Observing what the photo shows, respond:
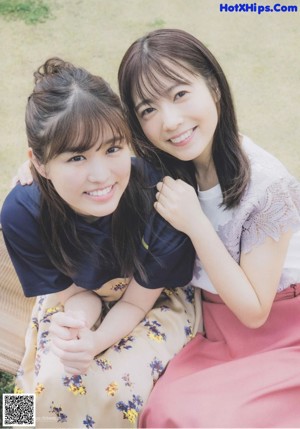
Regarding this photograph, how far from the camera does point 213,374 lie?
2.12 metres

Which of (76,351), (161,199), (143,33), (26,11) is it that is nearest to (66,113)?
(161,199)

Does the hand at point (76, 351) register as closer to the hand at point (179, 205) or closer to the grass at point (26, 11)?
the hand at point (179, 205)

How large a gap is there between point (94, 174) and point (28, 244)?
44 cm

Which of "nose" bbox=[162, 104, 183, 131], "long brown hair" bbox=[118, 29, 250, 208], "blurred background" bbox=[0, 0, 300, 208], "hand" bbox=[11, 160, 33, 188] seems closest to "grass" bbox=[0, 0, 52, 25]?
"blurred background" bbox=[0, 0, 300, 208]

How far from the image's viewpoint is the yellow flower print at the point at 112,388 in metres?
2.07

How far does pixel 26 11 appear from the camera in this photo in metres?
5.15

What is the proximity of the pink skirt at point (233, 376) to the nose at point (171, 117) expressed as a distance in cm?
70

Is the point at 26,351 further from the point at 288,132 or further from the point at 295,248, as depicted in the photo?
the point at 288,132

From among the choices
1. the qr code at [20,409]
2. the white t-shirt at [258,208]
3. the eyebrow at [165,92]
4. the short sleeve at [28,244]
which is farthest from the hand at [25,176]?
the qr code at [20,409]

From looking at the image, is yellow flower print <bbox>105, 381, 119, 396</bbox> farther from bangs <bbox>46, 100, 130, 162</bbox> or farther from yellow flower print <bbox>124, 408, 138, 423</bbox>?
bangs <bbox>46, 100, 130, 162</bbox>

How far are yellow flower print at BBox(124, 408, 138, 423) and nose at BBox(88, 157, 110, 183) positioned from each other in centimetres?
77

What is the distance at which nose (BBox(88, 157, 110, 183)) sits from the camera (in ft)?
6.12

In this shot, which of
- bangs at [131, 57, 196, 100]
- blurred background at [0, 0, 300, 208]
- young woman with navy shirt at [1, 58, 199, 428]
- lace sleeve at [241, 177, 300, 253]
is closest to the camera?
young woman with navy shirt at [1, 58, 199, 428]

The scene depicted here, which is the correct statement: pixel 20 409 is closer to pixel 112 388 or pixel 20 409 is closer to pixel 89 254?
pixel 112 388
